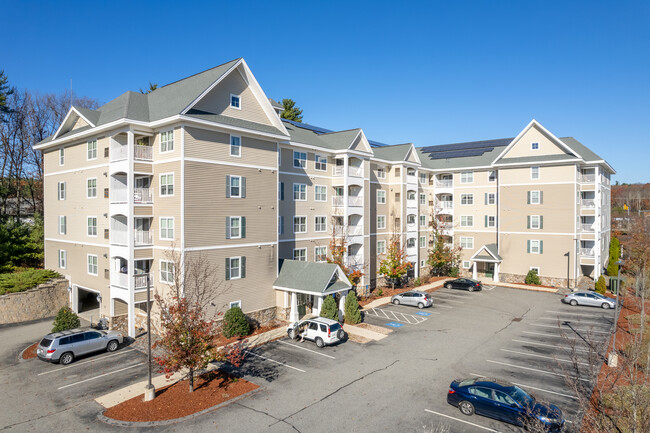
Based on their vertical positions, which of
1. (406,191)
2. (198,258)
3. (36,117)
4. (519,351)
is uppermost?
(36,117)

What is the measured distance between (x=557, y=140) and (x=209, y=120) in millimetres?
37816

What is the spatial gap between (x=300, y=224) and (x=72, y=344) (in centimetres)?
1855

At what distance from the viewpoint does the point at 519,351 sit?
24.2 metres

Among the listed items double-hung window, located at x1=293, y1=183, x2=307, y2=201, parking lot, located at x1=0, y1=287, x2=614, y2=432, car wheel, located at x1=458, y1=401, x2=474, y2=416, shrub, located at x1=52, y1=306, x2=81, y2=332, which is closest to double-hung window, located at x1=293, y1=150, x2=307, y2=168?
double-hung window, located at x1=293, y1=183, x2=307, y2=201

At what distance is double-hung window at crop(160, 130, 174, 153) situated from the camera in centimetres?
2562

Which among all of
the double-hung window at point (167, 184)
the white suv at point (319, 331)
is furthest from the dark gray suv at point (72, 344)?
the white suv at point (319, 331)

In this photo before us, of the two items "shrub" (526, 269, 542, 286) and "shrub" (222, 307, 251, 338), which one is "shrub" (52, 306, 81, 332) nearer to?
"shrub" (222, 307, 251, 338)

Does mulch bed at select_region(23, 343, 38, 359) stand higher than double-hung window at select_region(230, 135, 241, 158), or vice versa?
double-hung window at select_region(230, 135, 241, 158)

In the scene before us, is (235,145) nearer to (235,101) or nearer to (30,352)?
(235,101)

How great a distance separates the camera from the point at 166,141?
2602 centimetres

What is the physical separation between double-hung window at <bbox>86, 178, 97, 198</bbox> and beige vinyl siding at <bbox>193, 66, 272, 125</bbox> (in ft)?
35.0

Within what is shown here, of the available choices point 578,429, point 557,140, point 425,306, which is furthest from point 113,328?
point 557,140

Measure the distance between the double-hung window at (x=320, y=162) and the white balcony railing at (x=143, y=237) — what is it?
15.9 meters

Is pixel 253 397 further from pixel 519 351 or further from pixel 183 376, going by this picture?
pixel 519 351
